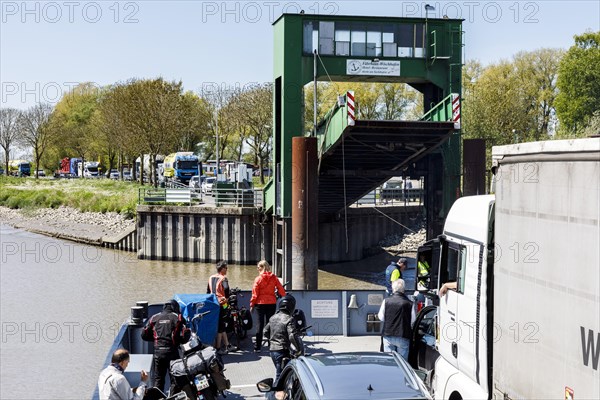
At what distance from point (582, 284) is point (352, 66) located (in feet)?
71.2

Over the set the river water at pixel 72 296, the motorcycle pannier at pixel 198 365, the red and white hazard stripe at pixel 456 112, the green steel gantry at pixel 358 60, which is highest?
the green steel gantry at pixel 358 60

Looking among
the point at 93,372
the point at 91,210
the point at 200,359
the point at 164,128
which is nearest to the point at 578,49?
the point at 164,128

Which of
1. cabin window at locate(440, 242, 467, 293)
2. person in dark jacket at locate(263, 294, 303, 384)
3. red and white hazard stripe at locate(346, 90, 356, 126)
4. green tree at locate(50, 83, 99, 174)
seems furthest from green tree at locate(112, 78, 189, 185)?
cabin window at locate(440, 242, 467, 293)

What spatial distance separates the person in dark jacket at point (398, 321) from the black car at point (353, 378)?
3.24m

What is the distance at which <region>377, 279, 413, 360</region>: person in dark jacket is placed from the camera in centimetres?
1094

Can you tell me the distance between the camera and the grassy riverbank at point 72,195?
55688 millimetres

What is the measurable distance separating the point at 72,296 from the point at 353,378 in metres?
24.0

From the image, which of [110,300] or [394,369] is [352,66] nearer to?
[110,300]

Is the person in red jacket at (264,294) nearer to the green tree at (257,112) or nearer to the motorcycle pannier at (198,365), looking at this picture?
the motorcycle pannier at (198,365)

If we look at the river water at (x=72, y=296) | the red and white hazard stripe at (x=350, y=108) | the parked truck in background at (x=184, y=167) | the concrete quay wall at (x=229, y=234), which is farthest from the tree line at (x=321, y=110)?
the red and white hazard stripe at (x=350, y=108)

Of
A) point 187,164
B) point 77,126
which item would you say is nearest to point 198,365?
point 187,164

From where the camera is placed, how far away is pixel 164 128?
61781 millimetres

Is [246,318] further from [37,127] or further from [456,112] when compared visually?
[37,127]

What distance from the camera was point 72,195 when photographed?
63.2 m
